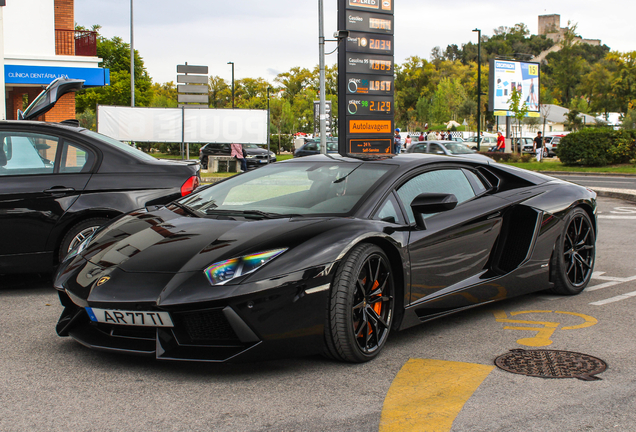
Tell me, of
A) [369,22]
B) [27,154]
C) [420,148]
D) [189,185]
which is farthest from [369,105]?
[27,154]

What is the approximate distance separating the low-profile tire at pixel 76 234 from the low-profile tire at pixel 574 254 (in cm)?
376

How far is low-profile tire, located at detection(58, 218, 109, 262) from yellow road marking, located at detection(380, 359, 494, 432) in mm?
3106

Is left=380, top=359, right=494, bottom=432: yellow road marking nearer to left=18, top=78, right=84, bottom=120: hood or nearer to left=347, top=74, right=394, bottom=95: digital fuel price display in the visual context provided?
left=18, top=78, right=84, bottom=120: hood

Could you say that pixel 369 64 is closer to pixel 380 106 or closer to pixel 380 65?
pixel 380 65

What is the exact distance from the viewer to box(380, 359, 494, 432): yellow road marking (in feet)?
9.19

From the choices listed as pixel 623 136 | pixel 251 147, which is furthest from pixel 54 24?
pixel 623 136

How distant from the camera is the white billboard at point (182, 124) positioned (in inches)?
924

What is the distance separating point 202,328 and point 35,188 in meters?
2.94

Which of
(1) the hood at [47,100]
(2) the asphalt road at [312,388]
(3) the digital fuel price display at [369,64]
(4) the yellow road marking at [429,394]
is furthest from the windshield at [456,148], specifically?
(4) the yellow road marking at [429,394]

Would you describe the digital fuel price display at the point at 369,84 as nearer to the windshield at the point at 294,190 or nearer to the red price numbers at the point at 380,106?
the red price numbers at the point at 380,106

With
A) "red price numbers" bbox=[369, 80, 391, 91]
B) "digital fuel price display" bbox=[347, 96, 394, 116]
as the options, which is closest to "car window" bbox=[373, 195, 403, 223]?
"digital fuel price display" bbox=[347, 96, 394, 116]

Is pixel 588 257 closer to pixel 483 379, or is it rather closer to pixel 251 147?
pixel 483 379

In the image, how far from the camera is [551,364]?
3.59m

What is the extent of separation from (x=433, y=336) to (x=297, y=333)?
1273mm
